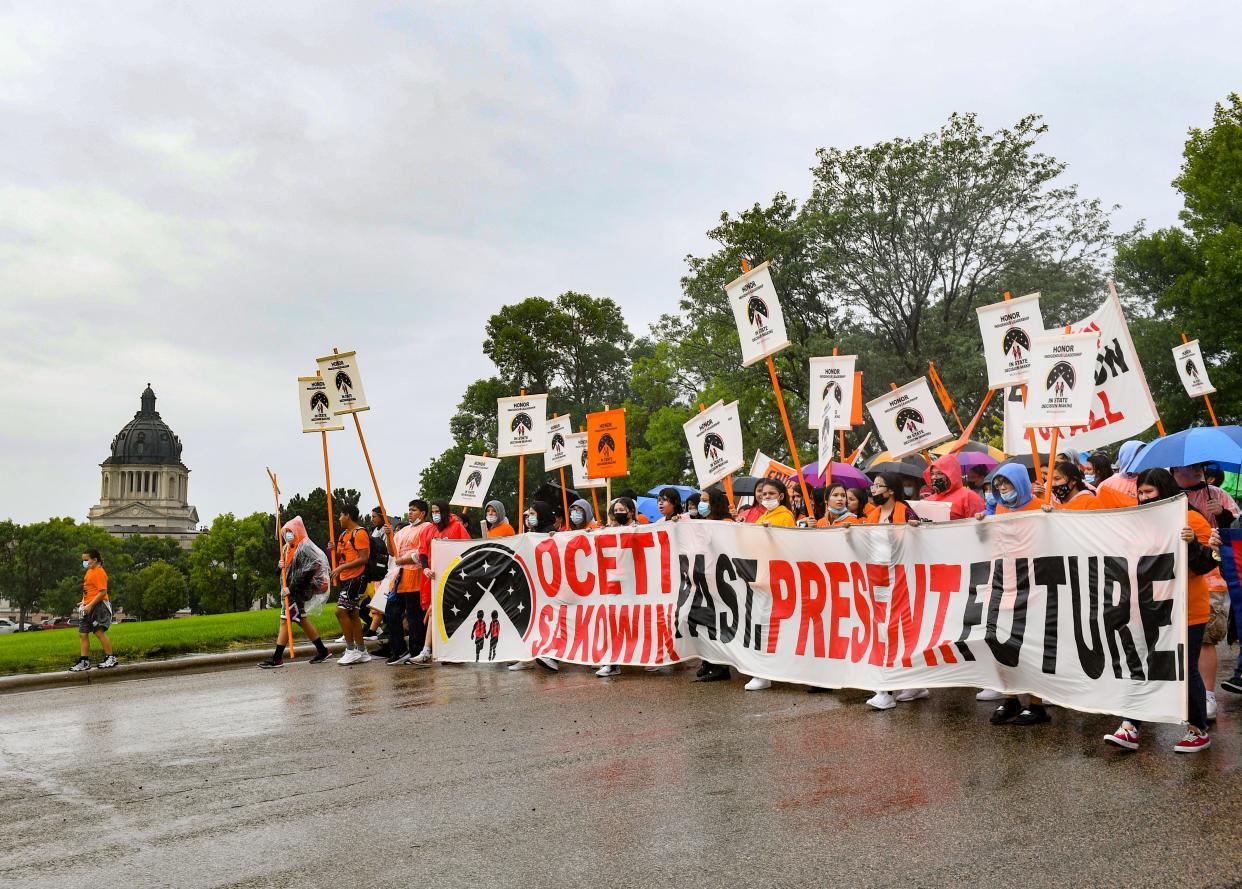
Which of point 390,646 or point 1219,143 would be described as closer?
point 390,646

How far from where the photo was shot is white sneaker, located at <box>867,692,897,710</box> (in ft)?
29.1

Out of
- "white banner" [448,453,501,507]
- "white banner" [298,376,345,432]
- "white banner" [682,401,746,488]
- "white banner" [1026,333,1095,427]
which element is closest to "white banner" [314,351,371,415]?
"white banner" [298,376,345,432]

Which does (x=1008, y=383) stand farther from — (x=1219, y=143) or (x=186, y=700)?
(x=1219, y=143)

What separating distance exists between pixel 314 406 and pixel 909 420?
8.94m

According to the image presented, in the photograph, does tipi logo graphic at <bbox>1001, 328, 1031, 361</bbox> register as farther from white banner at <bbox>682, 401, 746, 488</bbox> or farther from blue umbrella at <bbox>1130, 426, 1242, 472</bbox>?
white banner at <bbox>682, 401, 746, 488</bbox>

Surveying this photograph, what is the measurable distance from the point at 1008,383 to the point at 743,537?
291cm

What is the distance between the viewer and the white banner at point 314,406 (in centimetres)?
1750

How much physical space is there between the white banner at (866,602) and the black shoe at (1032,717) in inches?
7.0

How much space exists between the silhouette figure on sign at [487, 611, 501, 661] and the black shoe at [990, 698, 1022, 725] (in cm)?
686

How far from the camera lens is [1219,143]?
33.5 m

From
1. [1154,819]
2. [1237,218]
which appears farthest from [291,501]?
[1154,819]

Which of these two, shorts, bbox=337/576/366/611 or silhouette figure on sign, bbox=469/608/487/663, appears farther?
shorts, bbox=337/576/366/611

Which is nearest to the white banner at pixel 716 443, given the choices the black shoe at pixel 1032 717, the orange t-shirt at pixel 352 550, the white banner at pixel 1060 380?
the orange t-shirt at pixel 352 550

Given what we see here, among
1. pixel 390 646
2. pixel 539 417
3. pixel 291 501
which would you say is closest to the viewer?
pixel 390 646
